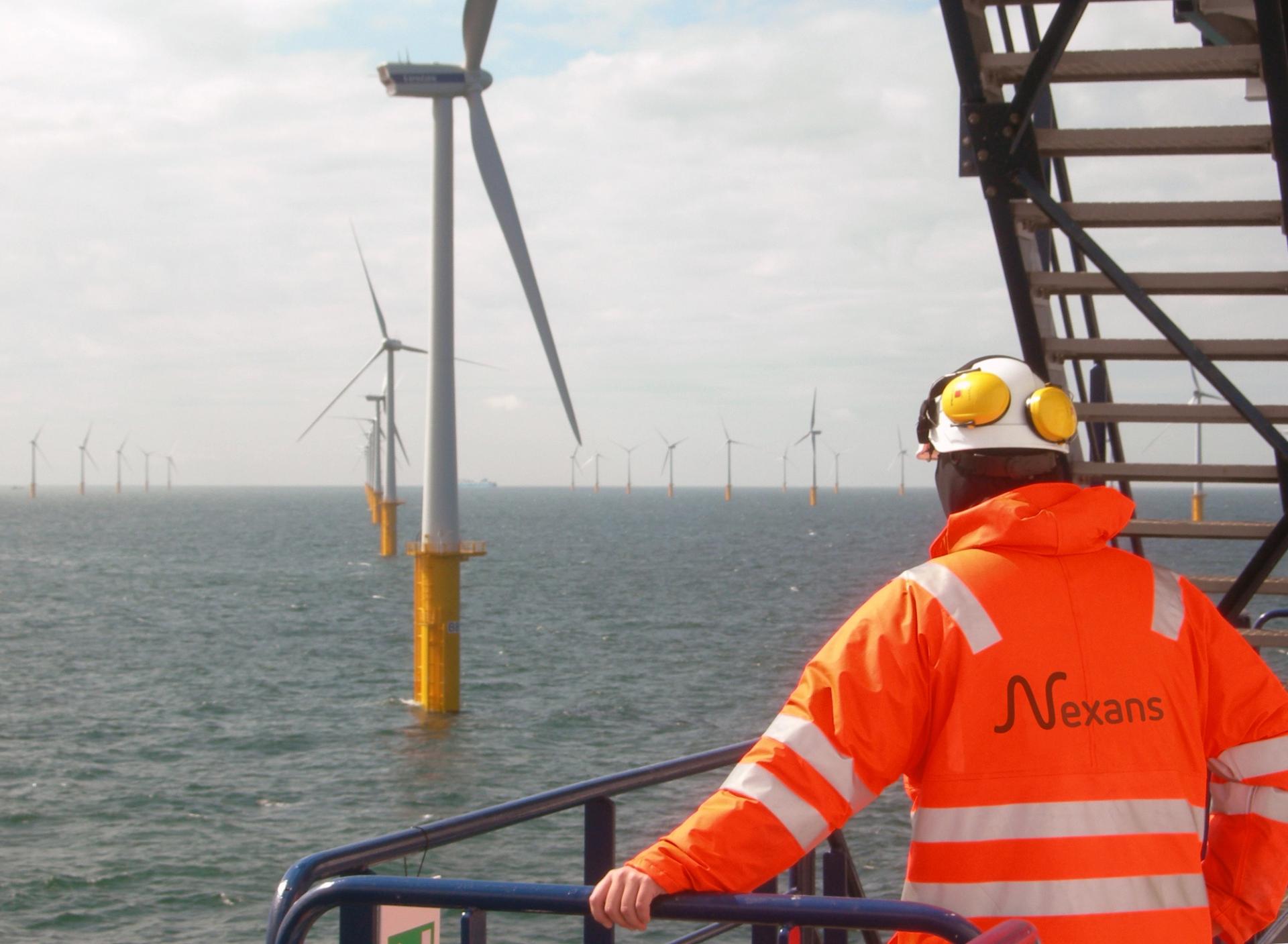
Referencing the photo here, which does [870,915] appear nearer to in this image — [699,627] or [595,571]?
[699,627]

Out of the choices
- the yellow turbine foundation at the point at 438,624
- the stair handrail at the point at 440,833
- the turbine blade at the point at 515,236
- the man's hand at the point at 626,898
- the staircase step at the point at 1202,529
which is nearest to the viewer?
the man's hand at the point at 626,898

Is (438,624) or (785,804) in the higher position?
(785,804)

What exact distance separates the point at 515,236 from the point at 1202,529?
28.8 m

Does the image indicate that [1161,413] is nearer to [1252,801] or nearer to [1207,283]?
[1207,283]

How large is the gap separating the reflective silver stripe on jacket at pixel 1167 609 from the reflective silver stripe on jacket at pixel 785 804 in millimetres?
864

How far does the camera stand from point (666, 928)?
61.2ft

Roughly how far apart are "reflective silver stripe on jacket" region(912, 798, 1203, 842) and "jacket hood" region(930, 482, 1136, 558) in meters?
0.54

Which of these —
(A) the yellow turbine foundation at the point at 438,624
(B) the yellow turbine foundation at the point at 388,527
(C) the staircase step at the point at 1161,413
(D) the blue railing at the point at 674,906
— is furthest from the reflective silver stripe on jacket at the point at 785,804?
(B) the yellow turbine foundation at the point at 388,527

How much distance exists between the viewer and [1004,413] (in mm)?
3119

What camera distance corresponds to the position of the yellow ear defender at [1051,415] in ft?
10.2

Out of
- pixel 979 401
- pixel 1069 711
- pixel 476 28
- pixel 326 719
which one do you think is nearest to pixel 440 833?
pixel 1069 711

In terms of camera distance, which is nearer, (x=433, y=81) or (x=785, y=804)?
(x=785, y=804)

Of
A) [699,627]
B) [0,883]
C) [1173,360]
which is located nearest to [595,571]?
[699,627]

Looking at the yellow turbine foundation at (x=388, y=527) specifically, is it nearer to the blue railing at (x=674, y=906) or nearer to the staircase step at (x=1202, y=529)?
the staircase step at (x=1202, y=529)
